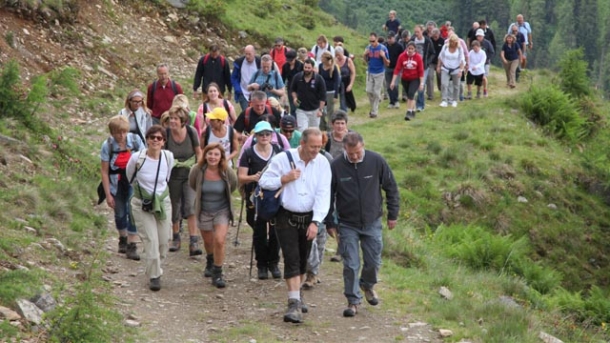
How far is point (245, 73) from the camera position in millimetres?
16594

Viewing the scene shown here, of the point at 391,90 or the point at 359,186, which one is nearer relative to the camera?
the point at 359,186

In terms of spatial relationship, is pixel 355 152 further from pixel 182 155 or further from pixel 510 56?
pixel 510 56

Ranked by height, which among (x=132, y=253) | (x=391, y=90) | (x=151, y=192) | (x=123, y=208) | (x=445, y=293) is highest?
(x=391, y=90)

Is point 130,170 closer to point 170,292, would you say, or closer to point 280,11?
point 170,292

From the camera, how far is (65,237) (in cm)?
1089

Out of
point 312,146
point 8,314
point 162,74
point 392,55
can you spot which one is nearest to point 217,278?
point 312,146

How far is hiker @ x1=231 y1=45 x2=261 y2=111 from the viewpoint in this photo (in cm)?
1647

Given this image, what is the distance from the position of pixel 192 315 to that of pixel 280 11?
22.2 m

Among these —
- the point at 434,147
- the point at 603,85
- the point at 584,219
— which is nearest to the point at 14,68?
the point at 434,147

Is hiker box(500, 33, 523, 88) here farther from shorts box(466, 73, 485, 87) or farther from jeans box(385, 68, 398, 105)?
jeans box(385, 68, 398, 105)

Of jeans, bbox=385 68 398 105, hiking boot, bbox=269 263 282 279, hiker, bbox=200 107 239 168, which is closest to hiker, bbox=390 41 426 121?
jeans, bbox=385 68 398 105

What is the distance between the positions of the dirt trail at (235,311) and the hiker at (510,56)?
17.4 m

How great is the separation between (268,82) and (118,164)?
548 cm

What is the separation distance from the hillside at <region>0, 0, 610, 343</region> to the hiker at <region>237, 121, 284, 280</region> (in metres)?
0.41
